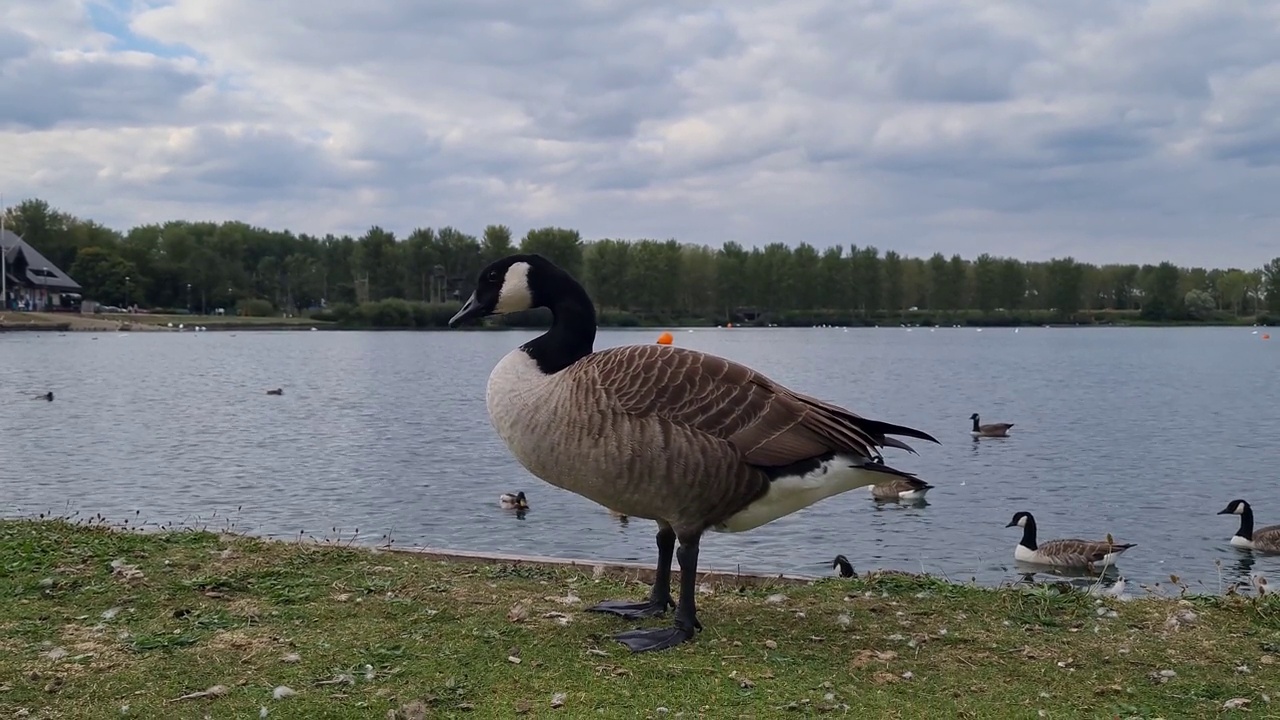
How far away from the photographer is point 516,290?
21.1 ft

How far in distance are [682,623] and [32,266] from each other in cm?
13276

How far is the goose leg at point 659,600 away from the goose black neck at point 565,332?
49.6 inches

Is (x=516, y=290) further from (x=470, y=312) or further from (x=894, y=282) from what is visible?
(x=894, y=282)

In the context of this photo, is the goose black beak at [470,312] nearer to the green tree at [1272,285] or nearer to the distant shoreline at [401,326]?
the distant shoreline at [401,326]

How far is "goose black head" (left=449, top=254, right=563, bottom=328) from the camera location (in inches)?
252

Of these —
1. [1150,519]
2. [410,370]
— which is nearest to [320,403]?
[410,370]

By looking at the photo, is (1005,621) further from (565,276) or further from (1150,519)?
(1150,519)

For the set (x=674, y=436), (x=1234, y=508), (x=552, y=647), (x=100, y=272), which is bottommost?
(x=1234, y=508)

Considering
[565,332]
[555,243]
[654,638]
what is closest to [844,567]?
[654,638]

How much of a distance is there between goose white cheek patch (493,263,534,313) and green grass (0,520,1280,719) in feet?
6.46

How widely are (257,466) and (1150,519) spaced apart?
17893 mm

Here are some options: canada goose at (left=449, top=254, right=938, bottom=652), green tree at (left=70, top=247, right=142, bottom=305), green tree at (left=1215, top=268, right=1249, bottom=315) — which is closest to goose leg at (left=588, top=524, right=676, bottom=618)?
canada goose at (left=449, top=254, right=938, bottom=652)

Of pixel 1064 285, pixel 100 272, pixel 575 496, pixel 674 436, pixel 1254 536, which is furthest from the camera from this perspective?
pixel 1064 285

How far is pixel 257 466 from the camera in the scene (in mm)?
22234
